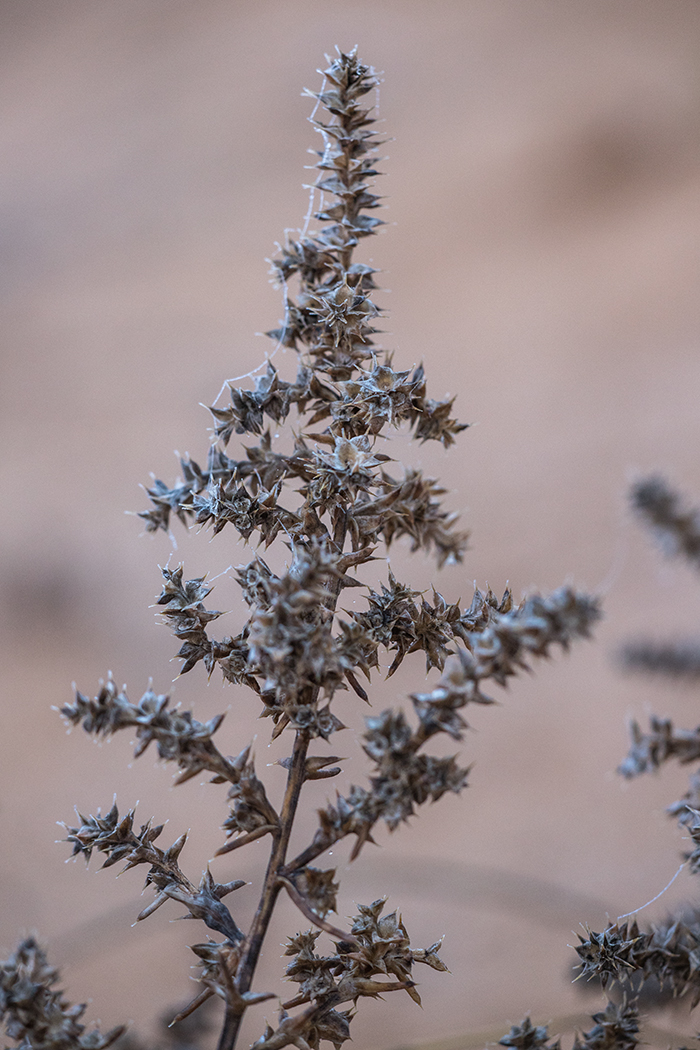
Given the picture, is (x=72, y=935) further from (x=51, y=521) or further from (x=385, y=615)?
(x=385, y=615)

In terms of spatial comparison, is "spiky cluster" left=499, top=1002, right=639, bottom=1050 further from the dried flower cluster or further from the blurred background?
the blurred background

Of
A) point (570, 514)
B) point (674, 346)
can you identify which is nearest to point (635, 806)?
point (570, 514)

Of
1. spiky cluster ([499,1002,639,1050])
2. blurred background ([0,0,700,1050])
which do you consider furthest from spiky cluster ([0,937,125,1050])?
blurred background ([0,0,700,1050])

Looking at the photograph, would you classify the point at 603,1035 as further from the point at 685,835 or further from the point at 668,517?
the point at 668,517

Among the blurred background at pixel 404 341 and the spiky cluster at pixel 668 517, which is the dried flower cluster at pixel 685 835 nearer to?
the spiky cluster at pixel 668 517

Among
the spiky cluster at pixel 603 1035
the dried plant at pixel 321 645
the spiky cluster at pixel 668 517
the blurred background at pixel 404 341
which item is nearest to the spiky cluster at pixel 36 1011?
the dried plant at pixel 321 645

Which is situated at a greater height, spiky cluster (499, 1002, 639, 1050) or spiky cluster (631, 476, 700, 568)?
spiky cluster (631, 476, 700, 568)
